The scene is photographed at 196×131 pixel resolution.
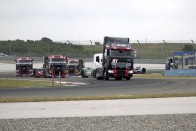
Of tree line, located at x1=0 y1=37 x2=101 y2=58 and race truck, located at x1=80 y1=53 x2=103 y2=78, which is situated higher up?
tree line, located at x1=0 y1=37 x2=101 y2=58

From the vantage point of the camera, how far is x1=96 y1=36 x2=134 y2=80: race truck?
114 ft

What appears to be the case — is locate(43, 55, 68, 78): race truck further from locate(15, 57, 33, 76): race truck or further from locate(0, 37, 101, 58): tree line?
locate(0, 37, 101, 58): tree line

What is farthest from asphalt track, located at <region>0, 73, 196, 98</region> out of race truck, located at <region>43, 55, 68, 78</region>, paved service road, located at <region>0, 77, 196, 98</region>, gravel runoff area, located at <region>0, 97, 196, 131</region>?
race truck, located at <region>43, 55, 68, 78</region>

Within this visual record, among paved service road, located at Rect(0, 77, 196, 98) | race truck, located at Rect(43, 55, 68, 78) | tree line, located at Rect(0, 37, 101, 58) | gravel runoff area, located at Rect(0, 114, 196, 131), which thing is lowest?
gravel runoff area, located at Rect(0, 114, 196, 131)

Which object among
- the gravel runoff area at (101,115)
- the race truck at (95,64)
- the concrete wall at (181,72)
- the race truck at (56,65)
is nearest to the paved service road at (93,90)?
the gravel runoff area at (101,115)

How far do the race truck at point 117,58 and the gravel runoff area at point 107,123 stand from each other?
78.6 feet

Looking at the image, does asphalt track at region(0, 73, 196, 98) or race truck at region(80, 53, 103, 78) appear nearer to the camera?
asphalt track at region(0, 73, 196, 98)

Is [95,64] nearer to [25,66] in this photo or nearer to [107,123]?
[25,66]

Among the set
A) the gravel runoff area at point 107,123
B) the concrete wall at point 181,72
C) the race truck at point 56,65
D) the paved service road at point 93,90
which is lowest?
the gravel runoff area at point 107,123

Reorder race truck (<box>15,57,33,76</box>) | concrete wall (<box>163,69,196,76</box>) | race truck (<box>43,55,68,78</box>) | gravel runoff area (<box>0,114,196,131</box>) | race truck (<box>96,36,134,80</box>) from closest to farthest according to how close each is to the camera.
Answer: gravel runoff area (<box>0,114,196,131</box>) → race truck (<box>96,36,134,80</box>) → concrete wall (<box>163,69,196,76</box>) → race truck (<box>43,55,68,78</box>) → race truck (<box>15,57,33,76</box>)

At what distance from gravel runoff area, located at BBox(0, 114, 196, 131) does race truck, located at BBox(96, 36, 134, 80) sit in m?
24.0

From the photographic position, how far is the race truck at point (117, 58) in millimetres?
34812

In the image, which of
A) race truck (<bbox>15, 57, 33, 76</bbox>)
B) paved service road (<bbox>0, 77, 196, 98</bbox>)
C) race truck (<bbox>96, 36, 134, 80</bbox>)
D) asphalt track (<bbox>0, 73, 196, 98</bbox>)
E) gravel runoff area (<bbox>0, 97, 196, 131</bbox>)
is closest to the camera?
gravel runoff area (<bbox>0, 97, 196, 131</bbox>)

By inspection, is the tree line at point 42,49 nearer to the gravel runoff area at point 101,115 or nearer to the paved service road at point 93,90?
the paved service road at point 93,90
